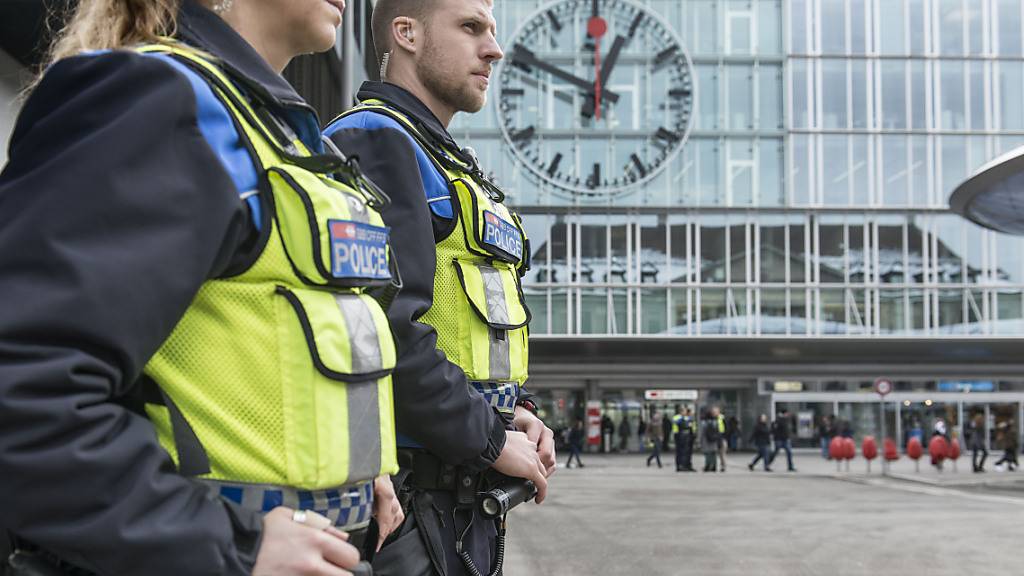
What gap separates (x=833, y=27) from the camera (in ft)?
125

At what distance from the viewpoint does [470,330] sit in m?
2.61

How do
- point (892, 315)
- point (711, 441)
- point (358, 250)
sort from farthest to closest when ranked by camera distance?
point (892, 315) → point (711, 441) → point (358, 250)

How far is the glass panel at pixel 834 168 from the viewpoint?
123ft

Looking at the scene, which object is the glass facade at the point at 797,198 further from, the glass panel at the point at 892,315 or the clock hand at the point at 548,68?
the clock hand at the point at 548,68

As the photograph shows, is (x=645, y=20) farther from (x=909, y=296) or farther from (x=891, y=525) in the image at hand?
(x=891, y=525)

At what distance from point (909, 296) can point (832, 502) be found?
22.4m

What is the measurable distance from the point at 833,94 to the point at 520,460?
124 feet

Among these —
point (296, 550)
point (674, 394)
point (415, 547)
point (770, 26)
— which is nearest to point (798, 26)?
point (770, 26)

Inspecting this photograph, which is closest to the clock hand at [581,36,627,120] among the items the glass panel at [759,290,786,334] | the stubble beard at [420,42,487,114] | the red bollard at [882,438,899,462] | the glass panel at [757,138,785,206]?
the glass panel at [757,138,785,206]

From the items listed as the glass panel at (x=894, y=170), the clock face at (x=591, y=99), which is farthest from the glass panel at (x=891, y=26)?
the clock face at (x=591, y=99)

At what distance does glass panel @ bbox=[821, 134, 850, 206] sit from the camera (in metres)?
37.4

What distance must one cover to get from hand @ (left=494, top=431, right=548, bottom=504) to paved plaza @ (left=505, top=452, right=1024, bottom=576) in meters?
6.70

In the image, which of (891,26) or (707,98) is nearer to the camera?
(707,98)

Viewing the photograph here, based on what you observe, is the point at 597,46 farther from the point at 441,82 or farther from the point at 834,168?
the point at 441,82
